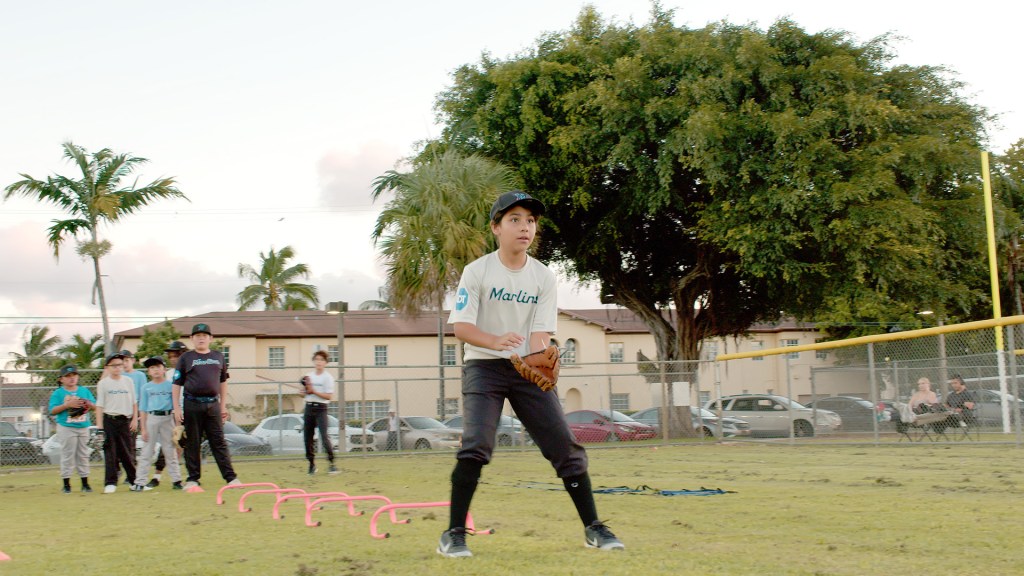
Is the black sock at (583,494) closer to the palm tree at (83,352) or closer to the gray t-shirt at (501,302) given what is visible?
the gray t-shirt at (501,302)

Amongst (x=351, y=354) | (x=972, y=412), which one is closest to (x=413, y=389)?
(x=972, y=412)

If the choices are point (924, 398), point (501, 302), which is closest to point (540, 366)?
point (501, 302)

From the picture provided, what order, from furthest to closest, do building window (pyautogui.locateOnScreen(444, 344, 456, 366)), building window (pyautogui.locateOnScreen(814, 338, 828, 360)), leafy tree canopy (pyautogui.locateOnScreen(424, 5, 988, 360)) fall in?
building window (pyautogui.locateOnScreen(444, 344, 456, 366)) → leafy tree canopy (pyautogui.locateOnScreen(424, 5, 988, 360)) → building window (pyautogui.locateOnScreen(814, 338, 828, 360))

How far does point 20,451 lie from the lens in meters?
20.3

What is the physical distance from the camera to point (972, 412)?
17844 mm

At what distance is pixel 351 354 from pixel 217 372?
46316 mm

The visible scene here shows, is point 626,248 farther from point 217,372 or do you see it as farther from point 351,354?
point 351,354

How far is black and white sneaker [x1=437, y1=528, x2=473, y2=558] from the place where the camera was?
17.5 ft

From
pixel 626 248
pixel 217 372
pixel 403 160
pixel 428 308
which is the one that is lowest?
pixel 217 372

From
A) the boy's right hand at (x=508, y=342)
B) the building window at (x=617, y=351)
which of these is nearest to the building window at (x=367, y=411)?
the boy's right hand at (x=508, y=342)

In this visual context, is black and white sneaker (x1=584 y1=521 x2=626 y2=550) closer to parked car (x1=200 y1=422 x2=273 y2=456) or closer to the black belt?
the black belt

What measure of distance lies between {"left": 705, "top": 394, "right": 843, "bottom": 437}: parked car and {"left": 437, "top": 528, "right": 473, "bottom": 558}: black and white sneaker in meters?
16.7

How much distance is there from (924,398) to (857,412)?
1.66 m

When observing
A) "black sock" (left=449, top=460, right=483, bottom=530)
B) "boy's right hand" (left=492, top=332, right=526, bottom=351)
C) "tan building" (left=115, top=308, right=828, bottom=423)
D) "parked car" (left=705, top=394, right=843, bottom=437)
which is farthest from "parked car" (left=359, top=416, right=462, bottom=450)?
"tan building" (left=115, top=308, right=828, bottom=423)
